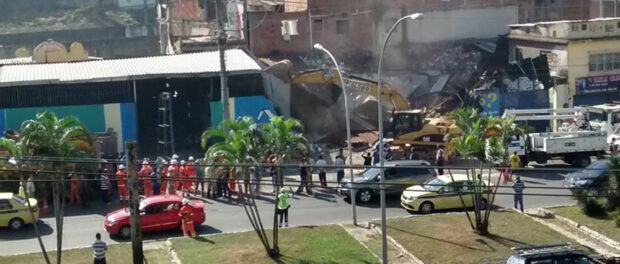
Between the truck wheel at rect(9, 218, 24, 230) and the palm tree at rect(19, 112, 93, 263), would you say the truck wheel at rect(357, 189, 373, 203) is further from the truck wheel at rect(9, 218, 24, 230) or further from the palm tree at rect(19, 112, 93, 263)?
the truck wheel at rect(9, 218, 24, 230)

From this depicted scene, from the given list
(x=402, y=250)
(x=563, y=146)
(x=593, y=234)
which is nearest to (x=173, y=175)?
(x=402, y=250)

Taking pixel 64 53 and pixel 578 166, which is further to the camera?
pixel 64 53

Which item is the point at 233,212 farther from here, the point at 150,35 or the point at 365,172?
the point at 150,35

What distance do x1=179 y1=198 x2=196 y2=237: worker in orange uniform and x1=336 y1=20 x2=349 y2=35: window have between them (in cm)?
2570

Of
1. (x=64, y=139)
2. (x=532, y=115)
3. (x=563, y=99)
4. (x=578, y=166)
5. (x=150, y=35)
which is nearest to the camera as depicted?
(x=64, y=139)

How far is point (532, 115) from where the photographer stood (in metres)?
37.5

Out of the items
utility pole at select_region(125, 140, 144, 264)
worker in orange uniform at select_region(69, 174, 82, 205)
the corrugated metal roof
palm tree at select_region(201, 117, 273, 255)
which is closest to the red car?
palm tree at select_region(201, 117, 273, 255)

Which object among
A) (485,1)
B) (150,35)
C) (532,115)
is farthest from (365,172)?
(150,35)

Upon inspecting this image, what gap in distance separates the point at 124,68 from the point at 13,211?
46.9 feet

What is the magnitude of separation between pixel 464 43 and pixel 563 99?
8601 millimetres

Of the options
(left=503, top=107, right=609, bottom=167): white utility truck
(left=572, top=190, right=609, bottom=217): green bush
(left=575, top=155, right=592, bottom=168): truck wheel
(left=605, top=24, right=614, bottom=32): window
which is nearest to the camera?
(left=572, top=190, right=609, bottom=217): green bush

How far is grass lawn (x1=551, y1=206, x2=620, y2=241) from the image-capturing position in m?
24.3

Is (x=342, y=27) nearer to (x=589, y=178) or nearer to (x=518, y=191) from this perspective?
(x=589, y=178)

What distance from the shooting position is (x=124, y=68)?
39250mm
